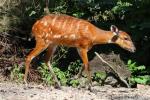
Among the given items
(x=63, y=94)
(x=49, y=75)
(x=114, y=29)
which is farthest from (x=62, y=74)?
(x=63, y=94)

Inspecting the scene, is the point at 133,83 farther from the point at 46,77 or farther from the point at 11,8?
the point at 11,8

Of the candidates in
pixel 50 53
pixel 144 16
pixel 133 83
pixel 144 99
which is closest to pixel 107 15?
pixel 144 16

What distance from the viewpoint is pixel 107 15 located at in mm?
15984

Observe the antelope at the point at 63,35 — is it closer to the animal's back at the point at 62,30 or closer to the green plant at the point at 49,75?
the animal's back at the point at 62,30

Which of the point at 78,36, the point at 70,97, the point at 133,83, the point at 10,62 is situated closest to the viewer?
the point at 70,97

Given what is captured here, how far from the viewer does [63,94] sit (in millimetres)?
11164

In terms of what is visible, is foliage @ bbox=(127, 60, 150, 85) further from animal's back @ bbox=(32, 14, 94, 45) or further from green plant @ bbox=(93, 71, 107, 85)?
animal's back @ bbox=(32, 14, 94, 45)

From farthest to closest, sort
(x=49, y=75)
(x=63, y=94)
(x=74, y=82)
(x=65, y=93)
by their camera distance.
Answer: (x=49, y=75)
(x=74, y=82)
(x=65, y=93)
(x=63, y=94)

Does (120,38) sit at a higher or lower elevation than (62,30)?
lower

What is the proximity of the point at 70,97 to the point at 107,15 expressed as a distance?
5477 mm

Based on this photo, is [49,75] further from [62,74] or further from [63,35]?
[63,35]

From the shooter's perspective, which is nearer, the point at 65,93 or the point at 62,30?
the point at 65,93

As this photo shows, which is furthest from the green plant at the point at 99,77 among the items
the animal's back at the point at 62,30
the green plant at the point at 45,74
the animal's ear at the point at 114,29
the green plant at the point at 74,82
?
the animal's back at the point at 62,30

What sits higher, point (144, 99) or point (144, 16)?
point (144, 16)
